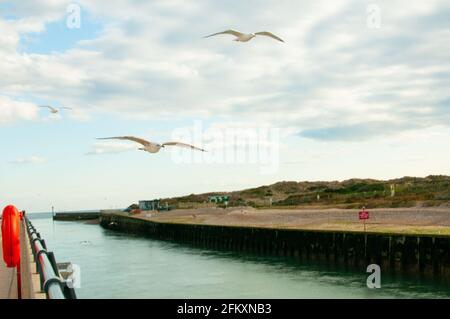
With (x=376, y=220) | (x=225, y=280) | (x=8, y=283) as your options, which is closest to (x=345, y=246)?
(x=225, y=280)

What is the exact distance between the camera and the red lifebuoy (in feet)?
27.9

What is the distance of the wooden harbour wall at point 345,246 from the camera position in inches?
1054

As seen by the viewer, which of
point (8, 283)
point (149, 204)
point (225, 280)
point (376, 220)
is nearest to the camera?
point (8, 283)

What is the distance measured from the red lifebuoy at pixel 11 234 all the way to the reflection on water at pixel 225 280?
17641mm

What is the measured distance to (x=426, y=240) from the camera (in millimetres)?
26938

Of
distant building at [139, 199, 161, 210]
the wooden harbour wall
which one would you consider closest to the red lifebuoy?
the wooden harbour wall

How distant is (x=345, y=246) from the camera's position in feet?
107

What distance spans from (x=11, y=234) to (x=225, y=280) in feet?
74.6

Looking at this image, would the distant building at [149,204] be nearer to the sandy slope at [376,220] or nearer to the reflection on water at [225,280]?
the sandy slope at [376,220]

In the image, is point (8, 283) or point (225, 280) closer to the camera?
point (8, 283)

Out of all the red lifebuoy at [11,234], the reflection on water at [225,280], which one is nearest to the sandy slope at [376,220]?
the reflection on water at [225,280]

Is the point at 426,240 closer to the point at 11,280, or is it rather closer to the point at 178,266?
the point at 178,266

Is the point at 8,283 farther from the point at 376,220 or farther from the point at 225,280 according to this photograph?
the point at 376,220
